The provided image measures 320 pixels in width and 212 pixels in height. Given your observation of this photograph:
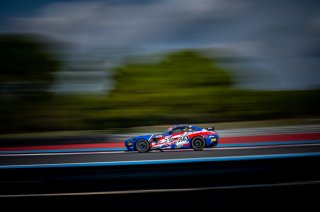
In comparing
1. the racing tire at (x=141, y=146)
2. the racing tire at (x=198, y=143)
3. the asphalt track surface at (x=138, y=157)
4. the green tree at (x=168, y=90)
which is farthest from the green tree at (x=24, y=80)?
the racing tire at (x=198, y=143)

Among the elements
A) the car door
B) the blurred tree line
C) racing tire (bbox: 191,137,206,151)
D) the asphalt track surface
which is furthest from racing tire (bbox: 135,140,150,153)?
A: the blurred tree line

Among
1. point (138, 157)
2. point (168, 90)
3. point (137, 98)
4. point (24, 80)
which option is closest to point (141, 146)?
point (138, 157)

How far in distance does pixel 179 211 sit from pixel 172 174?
159 cm

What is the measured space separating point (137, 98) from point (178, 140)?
792 centimetres

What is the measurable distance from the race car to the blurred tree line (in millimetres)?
7036

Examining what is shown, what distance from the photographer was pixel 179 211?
3.79m

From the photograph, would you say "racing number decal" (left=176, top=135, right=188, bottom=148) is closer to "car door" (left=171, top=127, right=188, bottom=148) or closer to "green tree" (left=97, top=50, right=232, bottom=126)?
"car door" (left=171, top=127, right=188, bottom=148)

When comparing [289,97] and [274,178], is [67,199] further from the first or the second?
[289,97]

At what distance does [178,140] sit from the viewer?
33.6 ft

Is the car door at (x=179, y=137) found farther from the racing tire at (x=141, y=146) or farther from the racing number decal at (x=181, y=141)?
the racing tire at (x=141, y=146)

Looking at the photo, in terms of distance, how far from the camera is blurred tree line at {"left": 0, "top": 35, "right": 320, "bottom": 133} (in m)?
17.3

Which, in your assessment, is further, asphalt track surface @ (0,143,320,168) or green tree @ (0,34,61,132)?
green tree @ (0,34,61,132)

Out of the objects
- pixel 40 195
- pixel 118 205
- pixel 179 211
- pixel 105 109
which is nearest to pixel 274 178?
pixel 179 211

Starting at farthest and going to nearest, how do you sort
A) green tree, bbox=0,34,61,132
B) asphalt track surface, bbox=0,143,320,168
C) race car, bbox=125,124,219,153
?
1. green tree, bbox=0,34,61,132
2. race car, bbox=125,124,219,153
3. asphalt track surface, bbox=0,143,320,168
